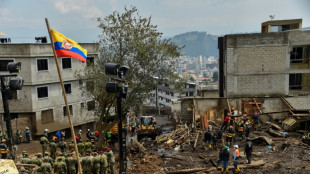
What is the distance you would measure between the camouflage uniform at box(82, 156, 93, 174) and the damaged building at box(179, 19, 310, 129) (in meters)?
14.7

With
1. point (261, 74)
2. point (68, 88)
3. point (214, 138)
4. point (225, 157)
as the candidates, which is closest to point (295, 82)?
point (261, 74)

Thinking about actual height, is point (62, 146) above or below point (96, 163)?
below

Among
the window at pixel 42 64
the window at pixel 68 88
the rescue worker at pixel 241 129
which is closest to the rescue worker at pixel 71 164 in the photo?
the rescue worker at pixel 241 129

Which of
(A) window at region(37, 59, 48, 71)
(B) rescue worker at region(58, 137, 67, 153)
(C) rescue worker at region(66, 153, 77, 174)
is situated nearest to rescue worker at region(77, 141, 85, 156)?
(B) rescue worker at region(58, 137, 67, 153)

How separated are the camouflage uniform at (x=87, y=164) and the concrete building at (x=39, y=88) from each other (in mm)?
14087

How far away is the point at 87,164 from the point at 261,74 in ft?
71.4

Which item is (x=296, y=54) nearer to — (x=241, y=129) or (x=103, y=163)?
(x=241, y=129)

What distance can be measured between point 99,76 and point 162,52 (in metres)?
4.86

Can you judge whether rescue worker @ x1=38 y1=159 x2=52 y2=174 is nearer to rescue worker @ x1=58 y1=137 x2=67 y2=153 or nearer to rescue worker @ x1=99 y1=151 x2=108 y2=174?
rescue worker @ x1=99 y1=151 x2=108 y2=174

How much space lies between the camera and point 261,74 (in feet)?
93.4

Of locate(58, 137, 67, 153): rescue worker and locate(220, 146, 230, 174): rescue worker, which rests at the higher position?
locate(220, 146, 230, 174): rescue worker

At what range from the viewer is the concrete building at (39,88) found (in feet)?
92.5

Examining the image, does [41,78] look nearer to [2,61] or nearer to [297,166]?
[2,61]

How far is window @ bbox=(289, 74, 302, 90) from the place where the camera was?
2961 centimetres
